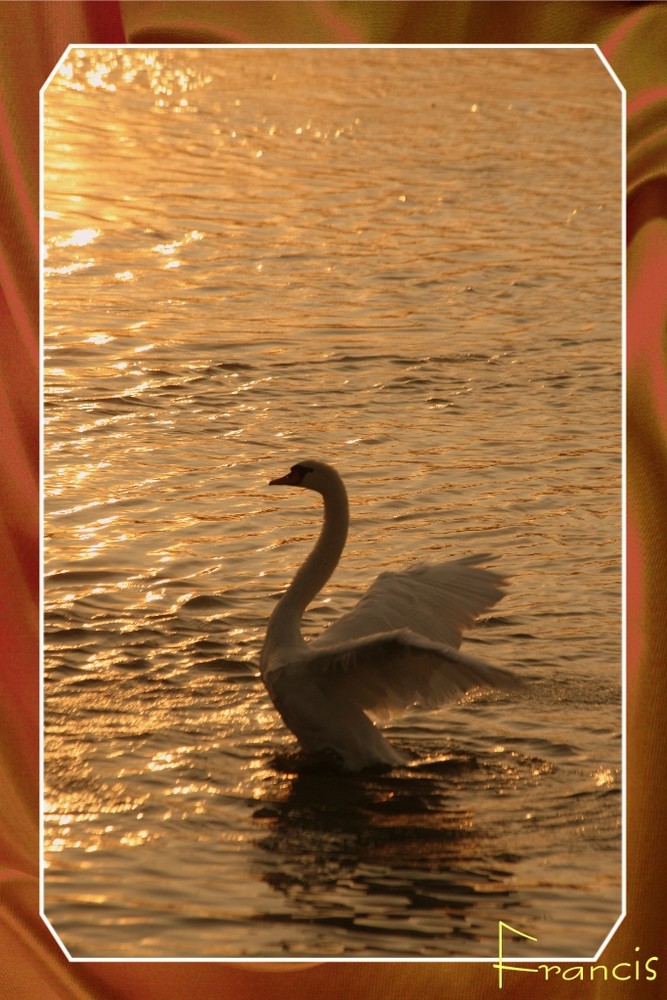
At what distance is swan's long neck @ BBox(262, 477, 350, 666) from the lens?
4215 millimetres

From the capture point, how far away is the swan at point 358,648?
13.1 ft

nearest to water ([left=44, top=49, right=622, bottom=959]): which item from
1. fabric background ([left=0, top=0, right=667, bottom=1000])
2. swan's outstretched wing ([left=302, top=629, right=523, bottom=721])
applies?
fabric background ([left=0, top=0, right=667, bottom=1000])

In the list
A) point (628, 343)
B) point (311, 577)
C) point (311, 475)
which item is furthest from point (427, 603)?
point (628, 343)

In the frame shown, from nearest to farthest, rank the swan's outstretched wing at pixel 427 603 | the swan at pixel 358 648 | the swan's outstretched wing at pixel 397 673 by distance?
the swan's outstretched wing at pixel 397 673 → the swan at pixel 358 648 → the swan's outstretched wing at pixel 427 603

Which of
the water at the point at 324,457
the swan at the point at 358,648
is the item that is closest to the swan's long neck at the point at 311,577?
the swan at the point at 358,648

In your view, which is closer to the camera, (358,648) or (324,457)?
(358,648)

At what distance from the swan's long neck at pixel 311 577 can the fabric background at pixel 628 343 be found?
0.50 metres

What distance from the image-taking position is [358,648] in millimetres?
3928

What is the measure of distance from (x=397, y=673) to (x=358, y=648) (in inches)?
4.8

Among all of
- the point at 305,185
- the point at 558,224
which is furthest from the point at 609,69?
the point at 305,185

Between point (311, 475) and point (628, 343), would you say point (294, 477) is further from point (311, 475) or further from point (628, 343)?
→ point (628, 343)

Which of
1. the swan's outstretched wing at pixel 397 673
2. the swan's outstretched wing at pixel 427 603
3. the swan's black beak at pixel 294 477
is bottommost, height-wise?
the swan's outstretched wing at pixel 397 673

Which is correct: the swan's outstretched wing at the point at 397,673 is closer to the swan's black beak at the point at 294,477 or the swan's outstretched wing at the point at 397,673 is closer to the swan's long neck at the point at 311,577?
the swan's long neck at the point at 311,577

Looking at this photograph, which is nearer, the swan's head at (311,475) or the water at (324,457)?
the water at (324,457)
